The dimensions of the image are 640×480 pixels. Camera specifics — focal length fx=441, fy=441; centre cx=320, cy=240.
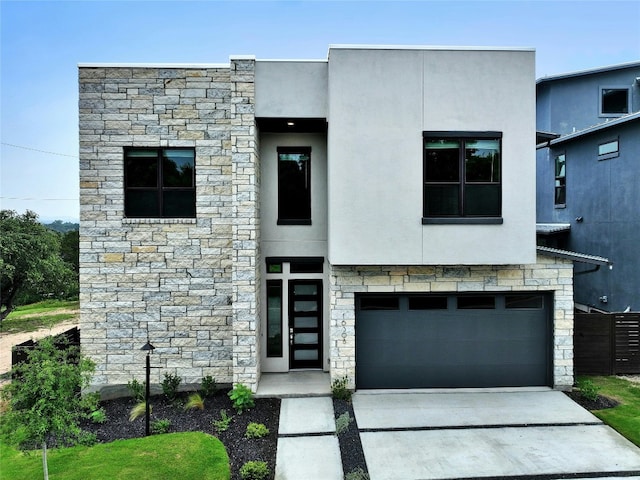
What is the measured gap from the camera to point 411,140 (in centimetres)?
852

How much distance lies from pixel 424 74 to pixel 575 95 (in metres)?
12.0

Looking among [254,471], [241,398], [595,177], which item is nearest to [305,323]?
[241,398]

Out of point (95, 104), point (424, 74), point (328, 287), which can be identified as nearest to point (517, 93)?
point (424, 74)

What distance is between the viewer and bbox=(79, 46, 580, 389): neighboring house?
8.55 metres

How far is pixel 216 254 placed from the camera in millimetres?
9500

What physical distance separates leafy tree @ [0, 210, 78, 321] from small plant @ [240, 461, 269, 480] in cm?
1227

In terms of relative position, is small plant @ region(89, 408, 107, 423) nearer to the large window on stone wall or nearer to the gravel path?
the large window on stone wall

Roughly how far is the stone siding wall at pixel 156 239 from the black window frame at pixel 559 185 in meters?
11.9

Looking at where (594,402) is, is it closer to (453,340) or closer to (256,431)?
(453,340)

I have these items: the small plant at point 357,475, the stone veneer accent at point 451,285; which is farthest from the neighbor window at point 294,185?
the small plant at point 357,475

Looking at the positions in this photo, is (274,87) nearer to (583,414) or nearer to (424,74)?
(424,74)

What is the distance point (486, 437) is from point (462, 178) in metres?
4.67

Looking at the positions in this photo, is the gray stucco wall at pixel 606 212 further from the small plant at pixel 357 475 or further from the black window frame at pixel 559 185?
the small plant at pixel 357 475

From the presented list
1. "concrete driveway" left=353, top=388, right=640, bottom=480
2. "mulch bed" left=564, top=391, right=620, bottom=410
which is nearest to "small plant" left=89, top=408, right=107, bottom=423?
"concrete driveway" left=353, top=388, right=640, bottom=480
